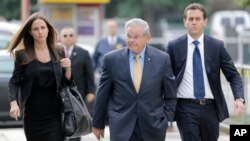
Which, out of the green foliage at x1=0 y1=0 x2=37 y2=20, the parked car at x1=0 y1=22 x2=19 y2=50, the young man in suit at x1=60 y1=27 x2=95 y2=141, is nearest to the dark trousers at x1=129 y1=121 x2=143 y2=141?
the young man in suit at x1=60 y1=27 x2=95 y2=141

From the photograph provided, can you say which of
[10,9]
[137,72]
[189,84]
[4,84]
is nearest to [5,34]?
[4,84]

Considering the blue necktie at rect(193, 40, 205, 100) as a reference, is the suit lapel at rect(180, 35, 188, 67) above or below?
above

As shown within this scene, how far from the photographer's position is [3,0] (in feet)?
88.2

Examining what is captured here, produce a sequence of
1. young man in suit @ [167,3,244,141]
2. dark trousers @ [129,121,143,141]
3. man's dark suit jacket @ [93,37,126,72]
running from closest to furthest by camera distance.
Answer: dark trousers @ [129,121,143,141] → young man in suit @ [167,3,244,141] → man's dark suit jacket @ [93,37,126,72]

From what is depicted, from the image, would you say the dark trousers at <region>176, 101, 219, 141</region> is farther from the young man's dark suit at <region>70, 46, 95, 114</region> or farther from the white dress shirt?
the young man's dark suit at <region>70, 46, 95, 114</region>

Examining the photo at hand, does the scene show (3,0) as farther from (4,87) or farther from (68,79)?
(68,79)

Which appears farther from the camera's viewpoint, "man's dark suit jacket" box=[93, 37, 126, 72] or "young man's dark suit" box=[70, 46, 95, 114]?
"man's dark suit jacket" box=[93, 37, 126, 72]

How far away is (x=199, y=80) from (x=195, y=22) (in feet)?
1.90

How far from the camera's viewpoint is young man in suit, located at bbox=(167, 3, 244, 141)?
9.42 meters

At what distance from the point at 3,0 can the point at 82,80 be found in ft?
46.4

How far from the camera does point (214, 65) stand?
9.50 m

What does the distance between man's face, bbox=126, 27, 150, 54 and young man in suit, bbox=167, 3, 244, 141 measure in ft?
3.30

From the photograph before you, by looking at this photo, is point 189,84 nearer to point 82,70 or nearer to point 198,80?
point 198,80

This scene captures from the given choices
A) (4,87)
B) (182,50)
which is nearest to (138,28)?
(182,50)
